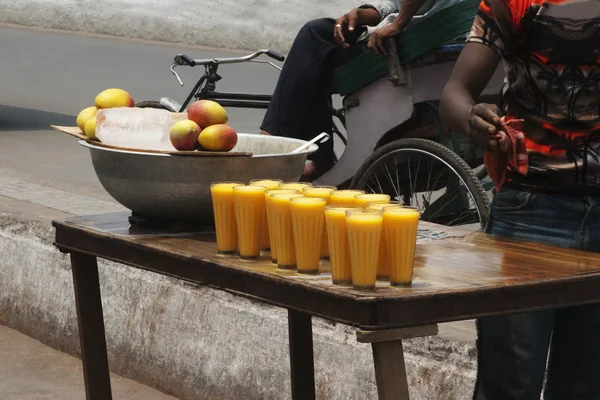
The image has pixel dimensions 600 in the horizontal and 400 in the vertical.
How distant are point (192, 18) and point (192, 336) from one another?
18534 millimetres

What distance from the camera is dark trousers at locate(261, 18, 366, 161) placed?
18.8 feet

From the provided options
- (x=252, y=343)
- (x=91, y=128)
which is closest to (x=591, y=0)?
(x=91, y=128)

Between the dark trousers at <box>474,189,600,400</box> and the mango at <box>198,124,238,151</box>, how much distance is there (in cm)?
70

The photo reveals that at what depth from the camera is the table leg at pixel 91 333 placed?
346 centimetres

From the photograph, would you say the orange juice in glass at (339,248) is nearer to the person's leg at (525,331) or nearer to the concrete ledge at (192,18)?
the person's leg at (525,331)

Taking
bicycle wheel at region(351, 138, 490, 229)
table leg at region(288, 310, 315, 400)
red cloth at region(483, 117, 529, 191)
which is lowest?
table leg at region(288, 310, 315, 400)

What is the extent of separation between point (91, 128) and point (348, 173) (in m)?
2.69

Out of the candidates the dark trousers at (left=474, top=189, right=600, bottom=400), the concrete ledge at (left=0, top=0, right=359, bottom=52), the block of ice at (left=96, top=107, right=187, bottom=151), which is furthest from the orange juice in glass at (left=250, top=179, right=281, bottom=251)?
the concrete ledge at (left=0, top=0, right=359, bottom=52)

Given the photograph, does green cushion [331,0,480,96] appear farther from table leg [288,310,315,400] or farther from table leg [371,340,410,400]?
table leg [371,340,410,400]

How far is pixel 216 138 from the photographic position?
309 cm

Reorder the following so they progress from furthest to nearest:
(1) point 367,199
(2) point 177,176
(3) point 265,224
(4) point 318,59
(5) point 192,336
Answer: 1. (4) point 318,59
2. (5) point 192,336
3. (2) point 177,176
4. (3) point 265,224
5. (1) point 367,199

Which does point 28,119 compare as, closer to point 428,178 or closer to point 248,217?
point 428,178

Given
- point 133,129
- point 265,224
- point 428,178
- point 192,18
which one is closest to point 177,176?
point 133,129

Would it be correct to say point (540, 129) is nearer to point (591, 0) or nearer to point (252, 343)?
point (591, 0)
